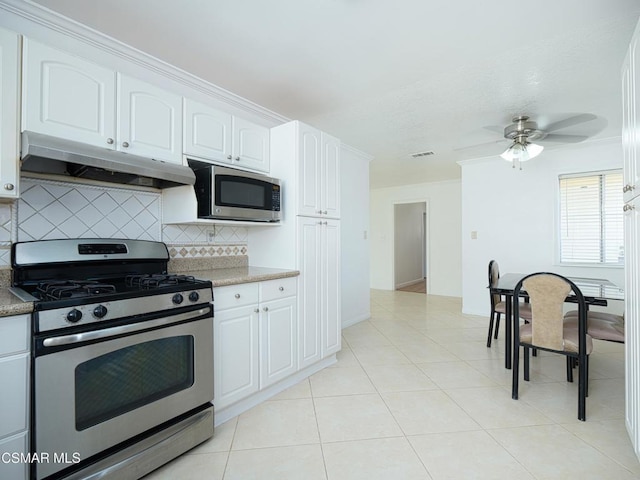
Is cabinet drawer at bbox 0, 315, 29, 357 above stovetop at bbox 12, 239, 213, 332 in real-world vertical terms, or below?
below

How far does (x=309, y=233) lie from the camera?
2.67 meters

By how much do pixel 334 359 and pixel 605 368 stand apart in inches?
95.4

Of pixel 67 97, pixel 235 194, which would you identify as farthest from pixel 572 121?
pixel 67 97

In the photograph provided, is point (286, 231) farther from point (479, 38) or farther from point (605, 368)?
point (605, 368)

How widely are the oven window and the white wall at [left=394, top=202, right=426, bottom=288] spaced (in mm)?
6093

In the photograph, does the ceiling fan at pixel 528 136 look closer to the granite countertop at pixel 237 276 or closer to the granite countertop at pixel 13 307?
the granite countertop at pixel 237 276

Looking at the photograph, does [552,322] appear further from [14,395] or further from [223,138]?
[14,395]

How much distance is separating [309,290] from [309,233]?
48cm

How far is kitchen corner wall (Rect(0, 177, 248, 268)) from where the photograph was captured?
5.57 ft

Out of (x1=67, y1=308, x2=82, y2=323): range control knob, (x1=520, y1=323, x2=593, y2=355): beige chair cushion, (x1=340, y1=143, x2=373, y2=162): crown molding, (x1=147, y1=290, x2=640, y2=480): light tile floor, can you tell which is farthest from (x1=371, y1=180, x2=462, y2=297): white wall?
(x1=67, y1=308, x2=82, y2=323): range control knob

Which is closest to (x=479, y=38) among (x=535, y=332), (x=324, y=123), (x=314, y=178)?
(x=314, y=178)

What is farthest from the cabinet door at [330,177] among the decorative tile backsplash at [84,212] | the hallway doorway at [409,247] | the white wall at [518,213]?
the hallway doorway at [409,247]

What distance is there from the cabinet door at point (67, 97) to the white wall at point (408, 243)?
625 centimetres

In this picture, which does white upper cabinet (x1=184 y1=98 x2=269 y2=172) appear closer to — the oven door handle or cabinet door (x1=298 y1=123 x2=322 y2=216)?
cabinet door (x1=298 y1=123 x2=322 y2=216)
